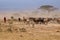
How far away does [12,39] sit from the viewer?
1502 centimetres

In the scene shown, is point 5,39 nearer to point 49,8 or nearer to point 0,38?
point 0,38

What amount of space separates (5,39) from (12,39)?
1.32 ft

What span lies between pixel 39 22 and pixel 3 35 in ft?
39.1

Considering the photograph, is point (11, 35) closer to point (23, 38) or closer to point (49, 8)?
point (23, 38)

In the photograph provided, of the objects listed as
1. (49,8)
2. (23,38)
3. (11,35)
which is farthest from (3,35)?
(49,8)

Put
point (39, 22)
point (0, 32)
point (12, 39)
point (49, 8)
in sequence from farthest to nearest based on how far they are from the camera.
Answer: point (49, 8) < point (39, 22) < point (0, 32) < point (12, 39)

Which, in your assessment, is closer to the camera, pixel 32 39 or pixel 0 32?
pixel 32 39

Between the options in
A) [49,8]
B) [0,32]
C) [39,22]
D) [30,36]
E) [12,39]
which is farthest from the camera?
[49,8]

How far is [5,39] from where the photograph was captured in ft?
49.4

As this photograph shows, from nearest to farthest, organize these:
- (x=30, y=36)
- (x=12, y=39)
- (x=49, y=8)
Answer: (x=12, y=39) < (x=30, y=36) < (x=49, y=8)

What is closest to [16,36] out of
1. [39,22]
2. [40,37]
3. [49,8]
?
[40,37]

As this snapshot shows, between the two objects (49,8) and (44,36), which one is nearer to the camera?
(44,36)

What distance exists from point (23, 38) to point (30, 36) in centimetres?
81

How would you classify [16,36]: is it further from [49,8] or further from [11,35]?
[49,8]
